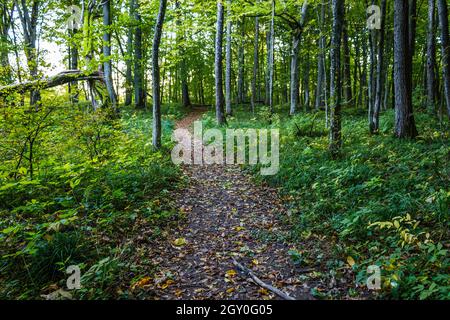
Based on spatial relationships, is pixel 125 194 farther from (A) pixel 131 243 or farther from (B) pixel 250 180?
(B) pixel 250 180

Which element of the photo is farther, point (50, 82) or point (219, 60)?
point (219, 60)

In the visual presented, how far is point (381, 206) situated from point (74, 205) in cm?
572

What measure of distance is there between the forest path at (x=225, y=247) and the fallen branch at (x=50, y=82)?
3959mm

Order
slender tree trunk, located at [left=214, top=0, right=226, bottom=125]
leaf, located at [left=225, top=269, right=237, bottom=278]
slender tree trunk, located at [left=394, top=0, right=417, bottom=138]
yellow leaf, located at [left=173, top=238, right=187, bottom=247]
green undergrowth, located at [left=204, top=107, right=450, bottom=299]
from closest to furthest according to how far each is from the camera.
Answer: green undergrowth, located at [left=204, top=107, right=450, bottom=299] → leaf, located at [left=225, top=269, right=237, bottom=278] → yellow leaf, located at [left=173, top=238, right=187, bottom=247] → slender tree trunk, located at [left=394, top=0, right=417, bottom=138] → slender tree trunk, located at [left=214, top=0, right=226, bottom=125]

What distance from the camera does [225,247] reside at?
17.0 ft

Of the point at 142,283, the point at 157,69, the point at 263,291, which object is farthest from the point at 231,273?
the point at 157,69

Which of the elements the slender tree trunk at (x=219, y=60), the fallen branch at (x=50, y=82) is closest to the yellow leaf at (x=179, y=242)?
the fallen branch at (x=50, y=82)

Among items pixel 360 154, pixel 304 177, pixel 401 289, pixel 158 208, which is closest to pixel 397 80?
pixel 360 154

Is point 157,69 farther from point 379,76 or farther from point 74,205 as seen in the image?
point 379,76

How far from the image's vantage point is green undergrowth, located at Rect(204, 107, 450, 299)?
142 inches

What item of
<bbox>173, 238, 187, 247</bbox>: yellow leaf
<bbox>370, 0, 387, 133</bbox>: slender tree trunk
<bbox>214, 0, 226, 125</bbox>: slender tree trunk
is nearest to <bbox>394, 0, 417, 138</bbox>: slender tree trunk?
<bbox>370, 0, 387, 133</bbox>: slender tree trunk

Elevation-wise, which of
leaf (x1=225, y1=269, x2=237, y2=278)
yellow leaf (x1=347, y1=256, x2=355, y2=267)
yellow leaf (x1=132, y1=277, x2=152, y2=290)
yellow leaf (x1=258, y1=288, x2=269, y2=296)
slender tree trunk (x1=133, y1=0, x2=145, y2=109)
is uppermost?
slender tree trunk (x1=133, y1=0, x2=145, y2=109)

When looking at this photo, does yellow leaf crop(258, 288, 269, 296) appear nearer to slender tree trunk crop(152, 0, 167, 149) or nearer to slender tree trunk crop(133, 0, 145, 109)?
slender tree trunk crop(152, 0, 167, 149)

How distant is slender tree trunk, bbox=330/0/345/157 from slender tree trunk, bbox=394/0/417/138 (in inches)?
78.3
